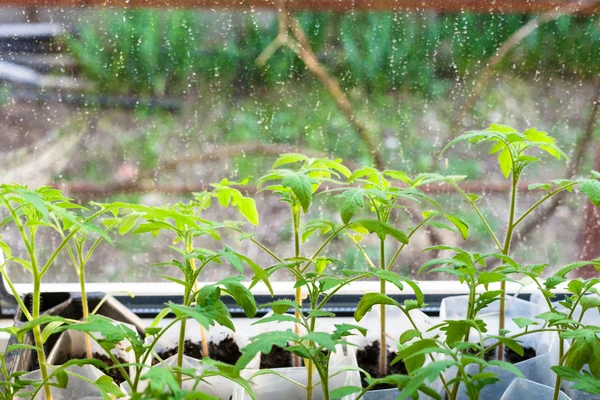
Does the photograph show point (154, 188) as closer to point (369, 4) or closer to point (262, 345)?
point (369, 4)

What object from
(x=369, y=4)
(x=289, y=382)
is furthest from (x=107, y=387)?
(x=369, y=4)

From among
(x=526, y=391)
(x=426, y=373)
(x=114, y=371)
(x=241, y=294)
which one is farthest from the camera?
(x=114, y=371)

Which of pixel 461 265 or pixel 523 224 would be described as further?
pixel 523 224

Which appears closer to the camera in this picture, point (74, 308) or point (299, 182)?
point (299, 182)

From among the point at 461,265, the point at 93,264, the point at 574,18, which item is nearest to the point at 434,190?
the point at 574,18

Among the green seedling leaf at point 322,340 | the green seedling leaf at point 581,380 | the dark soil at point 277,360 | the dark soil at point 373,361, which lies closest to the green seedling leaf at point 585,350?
the green seedling leaf at point 581,380

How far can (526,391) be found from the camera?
867mm

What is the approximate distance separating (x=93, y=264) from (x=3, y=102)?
36 centimetres

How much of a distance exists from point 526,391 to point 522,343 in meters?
0.20

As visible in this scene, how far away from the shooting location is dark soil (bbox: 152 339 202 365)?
108cm

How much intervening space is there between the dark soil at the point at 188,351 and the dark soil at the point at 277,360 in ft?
0.38

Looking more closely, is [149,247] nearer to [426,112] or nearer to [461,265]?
[426,112]

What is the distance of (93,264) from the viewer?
1.28 metres

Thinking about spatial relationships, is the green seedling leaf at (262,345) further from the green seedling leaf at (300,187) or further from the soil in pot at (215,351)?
the soil in pot at (215,351)
